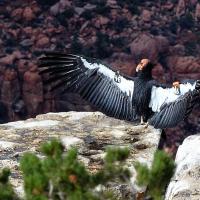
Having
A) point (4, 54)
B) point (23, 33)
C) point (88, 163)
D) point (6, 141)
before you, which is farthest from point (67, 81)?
point (23, 33)

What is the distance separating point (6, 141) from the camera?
6.67 metres

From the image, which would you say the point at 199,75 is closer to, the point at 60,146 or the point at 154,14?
the point at 154,14

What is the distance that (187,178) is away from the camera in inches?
224

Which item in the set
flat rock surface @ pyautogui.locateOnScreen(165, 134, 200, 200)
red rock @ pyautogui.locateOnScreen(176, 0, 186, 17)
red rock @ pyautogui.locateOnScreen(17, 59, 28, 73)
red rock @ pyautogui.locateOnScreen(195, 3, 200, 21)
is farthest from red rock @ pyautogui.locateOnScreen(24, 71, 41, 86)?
flat rock surface @ pyautogui.locateOnScreen(165, 134, 200, 200)

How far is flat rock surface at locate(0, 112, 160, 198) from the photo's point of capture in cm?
616

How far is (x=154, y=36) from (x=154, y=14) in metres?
2.63

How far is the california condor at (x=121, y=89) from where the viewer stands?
23.9 feet

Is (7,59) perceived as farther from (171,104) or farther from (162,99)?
(171,104)

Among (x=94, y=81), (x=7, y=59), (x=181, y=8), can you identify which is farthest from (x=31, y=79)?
(x=94, y=81)

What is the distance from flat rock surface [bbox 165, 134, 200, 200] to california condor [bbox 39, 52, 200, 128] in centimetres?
92

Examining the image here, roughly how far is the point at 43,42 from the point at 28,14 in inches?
79.4

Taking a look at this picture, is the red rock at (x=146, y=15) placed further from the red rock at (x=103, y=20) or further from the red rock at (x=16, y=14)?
the red rock at (x=16, y=14)

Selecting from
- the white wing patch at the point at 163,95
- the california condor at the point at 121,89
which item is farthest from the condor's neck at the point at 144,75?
the white wing patch at the point at 163,95

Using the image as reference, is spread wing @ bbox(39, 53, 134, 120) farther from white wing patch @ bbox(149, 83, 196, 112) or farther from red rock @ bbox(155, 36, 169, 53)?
red rock @ bbox(155, 36, 169, 53)
